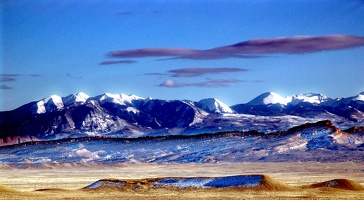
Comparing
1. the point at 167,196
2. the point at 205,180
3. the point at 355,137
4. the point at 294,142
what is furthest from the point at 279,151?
the point at 167,196

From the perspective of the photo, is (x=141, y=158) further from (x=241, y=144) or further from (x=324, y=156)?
(x=324, y=156)

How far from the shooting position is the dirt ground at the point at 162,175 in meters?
81.6

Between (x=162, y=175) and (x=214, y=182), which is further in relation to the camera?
(x=162, y=175)

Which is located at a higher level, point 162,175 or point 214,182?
point 162,175

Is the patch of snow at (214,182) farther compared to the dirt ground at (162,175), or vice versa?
the patch of snow at (214,182)

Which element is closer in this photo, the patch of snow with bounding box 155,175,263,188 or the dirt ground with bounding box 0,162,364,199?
the dirt ground with bounding box 0,162,364,199

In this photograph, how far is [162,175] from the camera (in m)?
139

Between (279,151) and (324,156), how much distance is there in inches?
504

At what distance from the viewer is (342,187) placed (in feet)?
295

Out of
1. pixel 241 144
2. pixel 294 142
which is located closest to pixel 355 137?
pixel 294 142

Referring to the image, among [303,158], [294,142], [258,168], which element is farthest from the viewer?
[294,142]

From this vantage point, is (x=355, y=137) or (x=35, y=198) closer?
(x=35, y=198)

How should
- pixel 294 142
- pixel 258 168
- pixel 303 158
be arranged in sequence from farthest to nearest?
pixel 294 142 < pixel 303 158 < pixel 258 168

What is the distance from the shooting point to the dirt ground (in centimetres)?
8156
